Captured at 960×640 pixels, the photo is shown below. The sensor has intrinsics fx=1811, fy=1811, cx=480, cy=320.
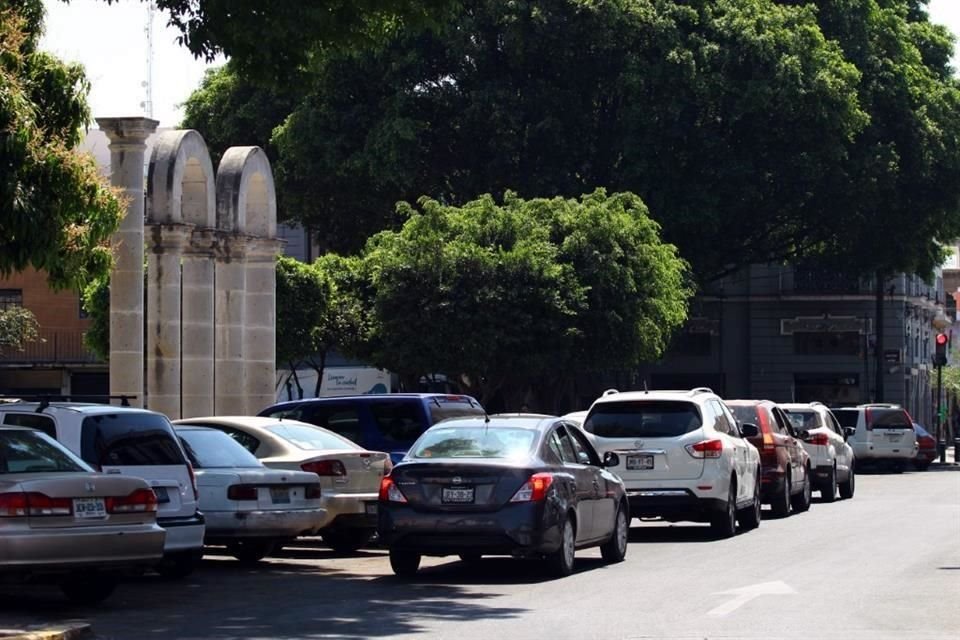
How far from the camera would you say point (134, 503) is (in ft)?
47.0

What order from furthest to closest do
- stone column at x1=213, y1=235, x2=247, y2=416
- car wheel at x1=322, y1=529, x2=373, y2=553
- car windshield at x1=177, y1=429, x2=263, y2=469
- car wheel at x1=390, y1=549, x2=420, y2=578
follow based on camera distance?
stone column at x1=213, y1=235, x2=247, y2=416, car wheel at x1=322, y1=529, x2=373, y2=553, car windshield at x1=177, y1=429, x2=263, y2=469, car wheel at x1=390, y1=549, x2=420, y2=578

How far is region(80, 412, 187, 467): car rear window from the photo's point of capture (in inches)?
637

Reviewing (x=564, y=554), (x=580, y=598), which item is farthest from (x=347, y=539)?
(x=580, y=598)

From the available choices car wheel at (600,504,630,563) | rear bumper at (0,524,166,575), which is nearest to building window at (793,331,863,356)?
car wheel at (600,504,630,563)

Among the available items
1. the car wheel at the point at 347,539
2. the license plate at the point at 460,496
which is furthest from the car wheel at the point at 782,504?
the license plate at the point at 460,496

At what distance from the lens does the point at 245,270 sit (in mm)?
32250

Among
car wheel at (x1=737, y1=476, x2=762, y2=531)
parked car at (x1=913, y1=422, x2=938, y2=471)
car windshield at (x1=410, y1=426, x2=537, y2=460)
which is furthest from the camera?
parked car at (x1=913, y1=422, x2=938, y2=471)

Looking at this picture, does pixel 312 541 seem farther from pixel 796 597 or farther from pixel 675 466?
pixel 796 597

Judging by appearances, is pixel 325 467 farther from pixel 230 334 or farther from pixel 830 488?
pixel 830 488

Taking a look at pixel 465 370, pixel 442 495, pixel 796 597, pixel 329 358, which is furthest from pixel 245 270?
pixel 329 358

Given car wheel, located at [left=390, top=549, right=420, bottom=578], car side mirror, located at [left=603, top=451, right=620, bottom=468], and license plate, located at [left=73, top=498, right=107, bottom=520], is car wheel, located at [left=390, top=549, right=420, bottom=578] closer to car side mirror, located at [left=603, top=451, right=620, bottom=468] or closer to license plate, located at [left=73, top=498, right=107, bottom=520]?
car side mirror, located at [left=603, top=451, right=620, bottom=468]

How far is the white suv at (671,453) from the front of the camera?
22.4 meters

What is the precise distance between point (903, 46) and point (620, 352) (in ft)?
58.9

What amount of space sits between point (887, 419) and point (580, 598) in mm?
34820
